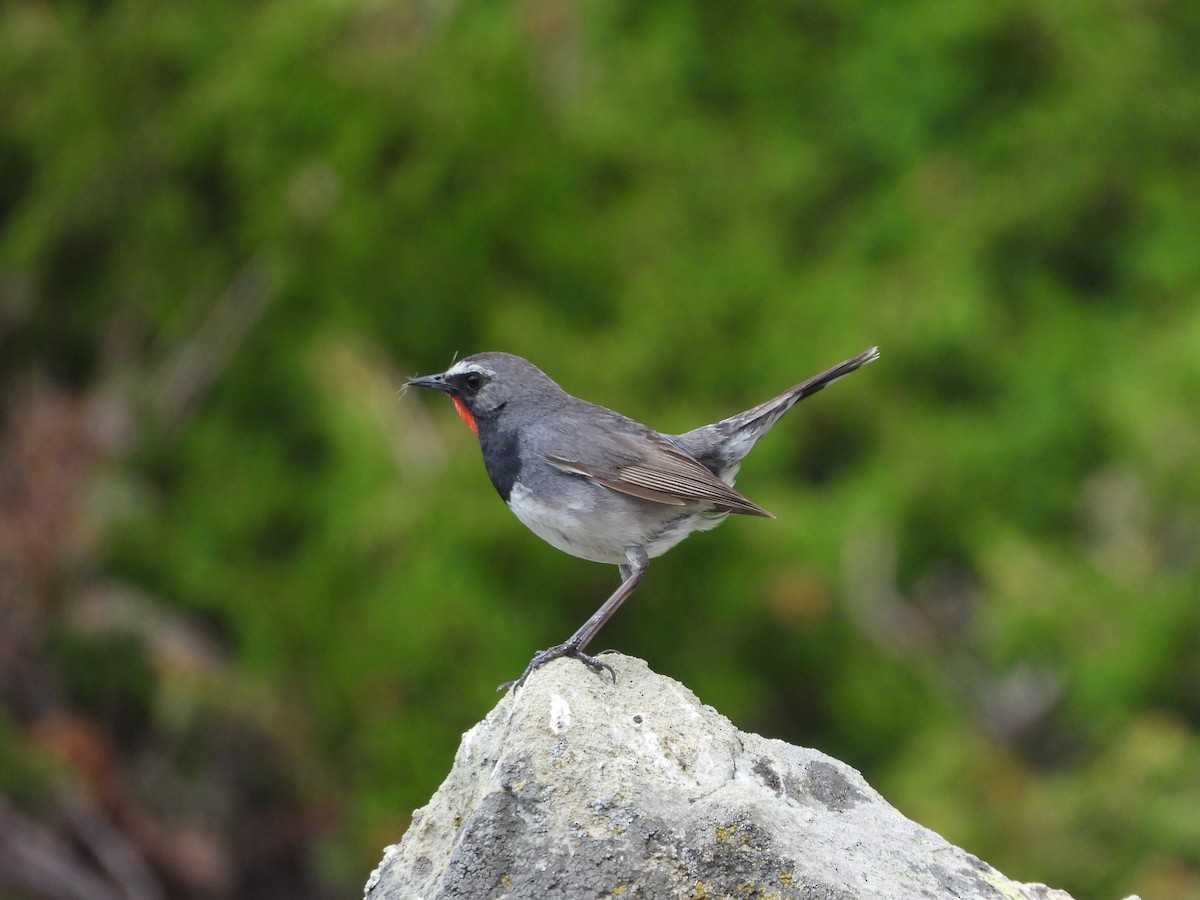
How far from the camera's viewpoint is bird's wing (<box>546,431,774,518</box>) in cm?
558

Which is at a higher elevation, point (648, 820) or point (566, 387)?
point (566, 387)

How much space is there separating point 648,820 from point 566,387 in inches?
241

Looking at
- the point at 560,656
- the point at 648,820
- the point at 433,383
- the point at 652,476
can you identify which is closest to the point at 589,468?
the point at 652,476

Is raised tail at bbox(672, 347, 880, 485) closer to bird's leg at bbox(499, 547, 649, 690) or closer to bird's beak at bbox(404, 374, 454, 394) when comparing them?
bird's leg at bbox(499, 547, 649, 690)

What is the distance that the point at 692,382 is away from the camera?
1118cm

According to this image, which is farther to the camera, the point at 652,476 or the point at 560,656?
the point at 652,476

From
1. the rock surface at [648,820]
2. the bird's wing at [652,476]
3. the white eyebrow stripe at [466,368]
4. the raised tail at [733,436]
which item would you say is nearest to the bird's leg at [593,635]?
the rock surface at [648,820]

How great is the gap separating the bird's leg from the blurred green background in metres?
3.69

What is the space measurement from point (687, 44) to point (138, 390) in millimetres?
6277

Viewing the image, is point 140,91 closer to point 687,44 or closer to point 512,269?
point 512,269

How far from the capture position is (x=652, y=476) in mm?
5660

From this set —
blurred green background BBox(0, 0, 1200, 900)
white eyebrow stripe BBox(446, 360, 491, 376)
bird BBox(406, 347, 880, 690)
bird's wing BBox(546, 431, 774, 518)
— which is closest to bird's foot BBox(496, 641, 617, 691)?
bird BBox(406, 347, 880, 690)

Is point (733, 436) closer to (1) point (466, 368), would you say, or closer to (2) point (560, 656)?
(1) point (466, 368)

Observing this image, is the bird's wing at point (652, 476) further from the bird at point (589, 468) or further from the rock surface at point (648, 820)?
the rock surface at point (648, 820)
